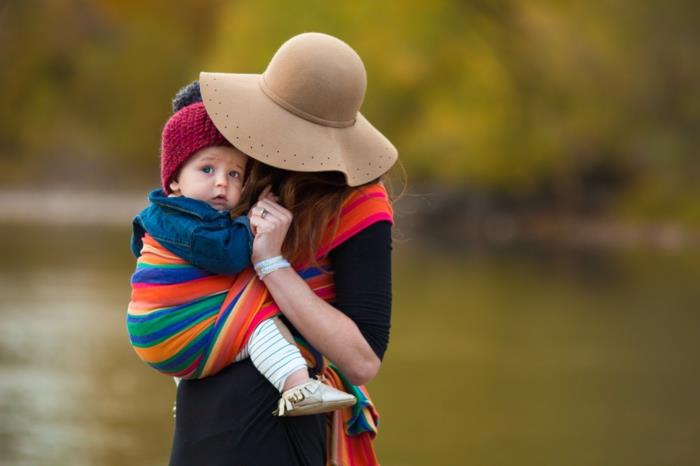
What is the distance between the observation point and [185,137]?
229 cm

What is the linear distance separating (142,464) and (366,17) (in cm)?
2539

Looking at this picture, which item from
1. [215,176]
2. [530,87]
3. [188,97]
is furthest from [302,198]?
[530,87]

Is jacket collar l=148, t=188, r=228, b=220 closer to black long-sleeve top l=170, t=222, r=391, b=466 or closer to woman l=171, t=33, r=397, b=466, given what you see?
woman l=171, t=33, r=397, b=466

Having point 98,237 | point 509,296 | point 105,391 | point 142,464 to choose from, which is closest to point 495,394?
point 105,391

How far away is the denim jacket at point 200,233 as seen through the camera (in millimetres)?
2182

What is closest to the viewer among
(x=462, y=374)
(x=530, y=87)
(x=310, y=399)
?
(x=310, y=399)

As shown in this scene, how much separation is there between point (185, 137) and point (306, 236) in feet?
0.93

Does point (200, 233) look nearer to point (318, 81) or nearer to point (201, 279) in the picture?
point (201, 279)

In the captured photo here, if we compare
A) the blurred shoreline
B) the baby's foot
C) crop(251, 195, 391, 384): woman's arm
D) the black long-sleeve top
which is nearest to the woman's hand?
crop(251, 195, 391, 384): woman's arm

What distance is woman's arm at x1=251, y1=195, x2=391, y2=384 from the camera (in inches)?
86.2

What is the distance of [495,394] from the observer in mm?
8875

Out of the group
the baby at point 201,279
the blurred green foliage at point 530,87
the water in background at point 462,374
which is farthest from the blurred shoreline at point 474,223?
the baby at point 201,279

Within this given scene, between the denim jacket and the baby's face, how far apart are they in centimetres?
2

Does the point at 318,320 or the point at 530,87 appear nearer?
the point at 318,320
